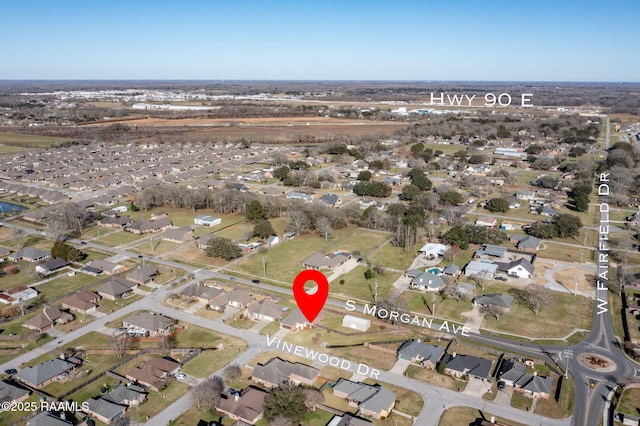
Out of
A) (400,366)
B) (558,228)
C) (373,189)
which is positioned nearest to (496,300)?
(400,366)

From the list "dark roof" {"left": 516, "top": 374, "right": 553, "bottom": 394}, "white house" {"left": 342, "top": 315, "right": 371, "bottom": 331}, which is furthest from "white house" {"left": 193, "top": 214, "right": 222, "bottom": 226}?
"dark roof" {"left": 516, "top": 374, "right": 553, "bottom": 394}

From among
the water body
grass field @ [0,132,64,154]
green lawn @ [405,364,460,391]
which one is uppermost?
grass field @ [0,132,64,154]

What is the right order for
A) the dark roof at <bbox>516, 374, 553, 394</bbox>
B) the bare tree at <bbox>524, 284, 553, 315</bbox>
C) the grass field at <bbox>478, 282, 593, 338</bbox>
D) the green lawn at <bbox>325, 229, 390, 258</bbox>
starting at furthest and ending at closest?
the green lawn at <bbox>325, 229, 390, 258</bbox>, the bare tree at <bbox>524, 284, 553, 315</bbox>, the grass field at <bbox>478, 282, 593, 338</bbox>, the dark roof at <bbox>516, 374, 553, 394</bbox>

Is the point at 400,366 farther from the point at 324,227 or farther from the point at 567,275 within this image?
the point at 324,227

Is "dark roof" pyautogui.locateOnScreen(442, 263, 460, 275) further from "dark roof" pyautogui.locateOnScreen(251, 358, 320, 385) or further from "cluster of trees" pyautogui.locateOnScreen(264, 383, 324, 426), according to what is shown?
"cluster of trees" pyautogui.locateOnScreen(264, 383, 324, 426)

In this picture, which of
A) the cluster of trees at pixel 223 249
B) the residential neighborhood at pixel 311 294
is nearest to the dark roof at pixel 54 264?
the residential neighborhood at pixel 311 294

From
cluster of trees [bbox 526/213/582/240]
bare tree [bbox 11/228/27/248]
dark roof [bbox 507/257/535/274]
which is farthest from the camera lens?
cluster of trees [bbox 526/213/582/240]

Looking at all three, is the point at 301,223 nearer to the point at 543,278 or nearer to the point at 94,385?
the point at 543,278
